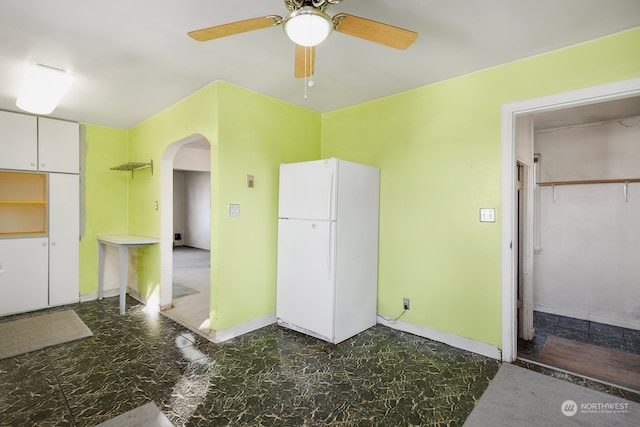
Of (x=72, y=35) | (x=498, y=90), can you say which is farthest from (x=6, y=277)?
(x=498, y=90)

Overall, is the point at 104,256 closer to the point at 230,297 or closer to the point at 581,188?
the point at 230,297

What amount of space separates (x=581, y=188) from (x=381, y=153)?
255 cm

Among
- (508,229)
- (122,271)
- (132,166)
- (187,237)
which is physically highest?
(132,166)

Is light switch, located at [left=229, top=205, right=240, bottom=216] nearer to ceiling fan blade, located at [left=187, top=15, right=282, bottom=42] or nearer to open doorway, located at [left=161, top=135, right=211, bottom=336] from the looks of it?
open doorway, located at [left=161, top=135, right=211, bottom=336]

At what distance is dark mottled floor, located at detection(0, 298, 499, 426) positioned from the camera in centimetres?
189

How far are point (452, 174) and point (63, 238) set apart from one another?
471 cm

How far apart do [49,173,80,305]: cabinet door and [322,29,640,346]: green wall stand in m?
3.80

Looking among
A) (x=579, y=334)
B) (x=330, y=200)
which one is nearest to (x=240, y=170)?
(x=330, y=200)

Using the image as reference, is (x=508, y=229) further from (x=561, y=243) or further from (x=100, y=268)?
(x=100, y=268)

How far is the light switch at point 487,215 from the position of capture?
2600 millimetres

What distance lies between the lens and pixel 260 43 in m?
2.21

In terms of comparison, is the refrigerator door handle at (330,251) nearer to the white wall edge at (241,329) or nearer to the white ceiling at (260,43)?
the white wall edge at (241,329)

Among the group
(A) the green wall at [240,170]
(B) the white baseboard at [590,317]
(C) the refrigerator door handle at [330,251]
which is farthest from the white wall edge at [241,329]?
(B) the white baseboard at [590,317]

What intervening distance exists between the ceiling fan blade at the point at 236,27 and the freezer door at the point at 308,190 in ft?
4.69
